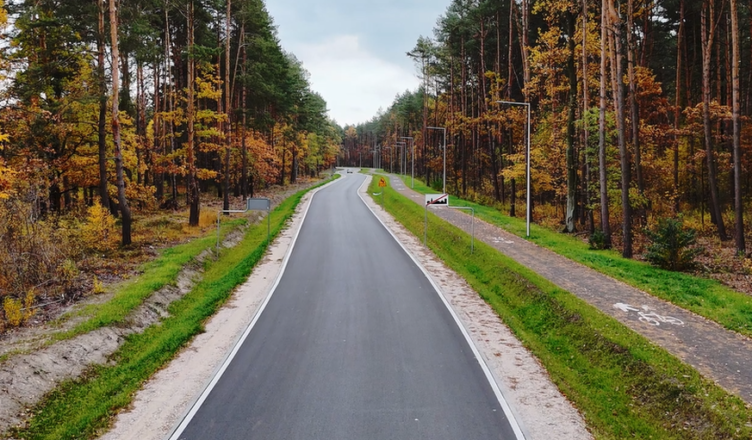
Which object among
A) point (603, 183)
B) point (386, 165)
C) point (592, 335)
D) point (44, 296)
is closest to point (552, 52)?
point (603, 183)

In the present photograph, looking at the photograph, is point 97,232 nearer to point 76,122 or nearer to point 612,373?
point 76,122

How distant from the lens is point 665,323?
10992 millimetres

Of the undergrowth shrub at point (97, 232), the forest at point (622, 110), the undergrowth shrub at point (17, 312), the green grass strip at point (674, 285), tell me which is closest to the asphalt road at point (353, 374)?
the undergrowth shrub at point (17, 312)

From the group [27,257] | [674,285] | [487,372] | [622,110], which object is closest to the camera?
[487,372]

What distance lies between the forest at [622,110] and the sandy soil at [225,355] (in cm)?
950

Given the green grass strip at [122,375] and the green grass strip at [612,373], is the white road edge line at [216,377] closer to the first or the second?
the green grass strip at [122,375]

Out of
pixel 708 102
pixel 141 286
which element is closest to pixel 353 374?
pixel 141 286

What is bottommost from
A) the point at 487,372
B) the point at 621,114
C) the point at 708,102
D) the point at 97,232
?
the point at 487,372

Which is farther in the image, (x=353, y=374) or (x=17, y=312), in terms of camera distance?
(x=17, y=312)

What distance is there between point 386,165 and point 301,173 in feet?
137

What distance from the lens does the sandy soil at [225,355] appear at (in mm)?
7434

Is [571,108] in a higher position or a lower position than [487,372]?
higher

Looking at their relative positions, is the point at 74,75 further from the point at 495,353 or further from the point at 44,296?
the point at 495,353

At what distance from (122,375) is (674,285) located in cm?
1478
